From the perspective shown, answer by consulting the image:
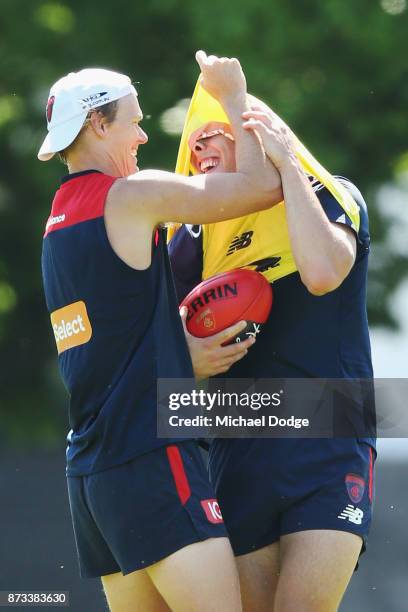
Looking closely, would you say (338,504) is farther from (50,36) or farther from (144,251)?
(50,36)

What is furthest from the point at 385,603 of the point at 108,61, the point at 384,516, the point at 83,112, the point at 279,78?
the point at 108,61

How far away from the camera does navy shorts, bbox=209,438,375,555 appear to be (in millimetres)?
3689

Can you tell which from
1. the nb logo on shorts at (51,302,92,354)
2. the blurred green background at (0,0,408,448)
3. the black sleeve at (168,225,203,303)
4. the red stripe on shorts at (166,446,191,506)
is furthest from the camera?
the blurred green background at (0,0,408,448)

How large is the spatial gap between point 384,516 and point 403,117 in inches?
151

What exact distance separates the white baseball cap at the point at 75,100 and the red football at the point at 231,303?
63 cm

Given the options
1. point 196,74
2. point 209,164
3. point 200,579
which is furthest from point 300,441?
point 196,74

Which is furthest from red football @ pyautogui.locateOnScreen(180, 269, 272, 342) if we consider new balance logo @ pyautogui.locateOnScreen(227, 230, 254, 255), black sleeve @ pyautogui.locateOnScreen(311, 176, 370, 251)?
black sleeve @ pyautogui.locateOnScreen(311, 176, 370, 251)

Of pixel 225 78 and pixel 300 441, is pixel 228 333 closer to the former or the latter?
pixel 300 441

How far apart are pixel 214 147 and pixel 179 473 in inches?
42.5

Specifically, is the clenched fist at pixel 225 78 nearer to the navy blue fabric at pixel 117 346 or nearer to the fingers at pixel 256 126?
the fingers at pixel 256 126

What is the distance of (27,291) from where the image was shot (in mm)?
11062

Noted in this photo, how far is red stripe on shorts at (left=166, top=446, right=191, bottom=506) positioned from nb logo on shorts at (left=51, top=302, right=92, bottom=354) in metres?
0.41

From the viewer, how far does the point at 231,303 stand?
3.74m

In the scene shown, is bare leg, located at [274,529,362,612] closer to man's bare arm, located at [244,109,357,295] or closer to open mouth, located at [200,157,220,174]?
man's bare arm, located at [244,109,357,295]
